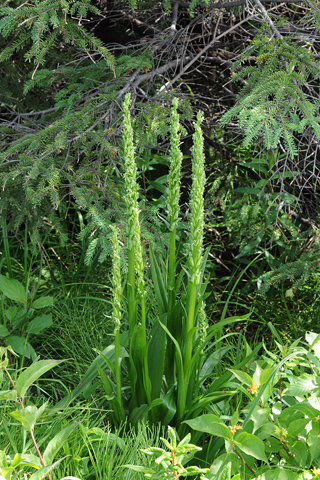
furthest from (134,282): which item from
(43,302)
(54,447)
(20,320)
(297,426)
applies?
(20,320)

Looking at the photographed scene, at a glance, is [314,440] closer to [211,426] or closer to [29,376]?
[211,426]

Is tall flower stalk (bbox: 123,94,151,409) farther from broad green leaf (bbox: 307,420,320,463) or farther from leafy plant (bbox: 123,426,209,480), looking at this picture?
broad green leaf (bbox: 307,420,320,463)

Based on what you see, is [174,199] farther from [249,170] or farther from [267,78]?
[249,170]

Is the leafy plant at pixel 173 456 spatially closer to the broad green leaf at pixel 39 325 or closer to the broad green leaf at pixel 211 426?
the broad green leaf at pixel 211 426

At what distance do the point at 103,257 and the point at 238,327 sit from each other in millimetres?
1267

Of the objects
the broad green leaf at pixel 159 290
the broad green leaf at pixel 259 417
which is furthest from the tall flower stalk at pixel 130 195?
the broad green leaf at pixel 259 417

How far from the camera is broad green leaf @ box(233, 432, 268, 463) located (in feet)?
3.88

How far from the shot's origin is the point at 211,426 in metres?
1.27

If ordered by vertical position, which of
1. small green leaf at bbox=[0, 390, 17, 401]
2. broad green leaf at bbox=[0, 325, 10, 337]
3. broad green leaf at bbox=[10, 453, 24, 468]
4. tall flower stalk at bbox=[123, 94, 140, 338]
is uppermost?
tall flower stalk at bbox=[123, 94, 140, 338]

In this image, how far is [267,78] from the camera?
6.77ft

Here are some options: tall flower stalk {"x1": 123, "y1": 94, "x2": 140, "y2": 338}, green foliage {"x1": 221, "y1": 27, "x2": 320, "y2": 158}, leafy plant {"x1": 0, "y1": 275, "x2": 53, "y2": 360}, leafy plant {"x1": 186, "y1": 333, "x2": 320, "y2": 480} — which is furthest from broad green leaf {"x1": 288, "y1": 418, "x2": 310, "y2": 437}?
leafy plant {"x1": 0, "y1": 275, "x2": 53, "y2": 360}

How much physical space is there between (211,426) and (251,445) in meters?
0.12

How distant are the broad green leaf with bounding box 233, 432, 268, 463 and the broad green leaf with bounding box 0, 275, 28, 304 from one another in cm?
144

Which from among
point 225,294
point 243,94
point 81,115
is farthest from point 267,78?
point 225,294
